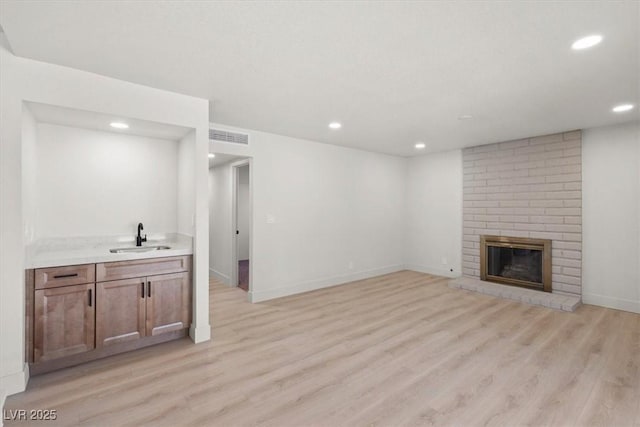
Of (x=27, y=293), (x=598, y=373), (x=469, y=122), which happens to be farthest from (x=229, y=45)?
(x=598, y=373)

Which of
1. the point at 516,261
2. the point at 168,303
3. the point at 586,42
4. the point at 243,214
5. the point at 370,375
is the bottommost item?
the point at 370,375

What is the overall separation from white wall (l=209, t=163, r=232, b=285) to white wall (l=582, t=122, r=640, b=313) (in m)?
5.62

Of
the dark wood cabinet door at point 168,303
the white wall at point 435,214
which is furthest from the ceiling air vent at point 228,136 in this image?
the white wall at point 435,214

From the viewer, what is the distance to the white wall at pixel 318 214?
466 cm

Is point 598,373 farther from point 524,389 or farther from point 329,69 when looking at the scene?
point 329,69

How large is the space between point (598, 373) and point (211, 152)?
4.68 m

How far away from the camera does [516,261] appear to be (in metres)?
5.20

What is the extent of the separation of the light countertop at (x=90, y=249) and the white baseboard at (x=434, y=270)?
4893mm

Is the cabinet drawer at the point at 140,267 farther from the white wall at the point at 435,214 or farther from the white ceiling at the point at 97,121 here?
the white wall at the point at 435,214

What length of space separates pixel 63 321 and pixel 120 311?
407 mm

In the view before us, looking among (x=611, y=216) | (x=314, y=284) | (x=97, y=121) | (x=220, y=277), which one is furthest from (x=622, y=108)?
(x=220, y=277)

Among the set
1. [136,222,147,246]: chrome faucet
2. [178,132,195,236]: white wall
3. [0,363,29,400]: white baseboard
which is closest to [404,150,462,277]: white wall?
[178,132,195,236]: white wall

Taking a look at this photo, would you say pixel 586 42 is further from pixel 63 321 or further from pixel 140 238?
pixel 63 321

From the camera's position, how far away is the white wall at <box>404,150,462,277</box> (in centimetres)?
600
